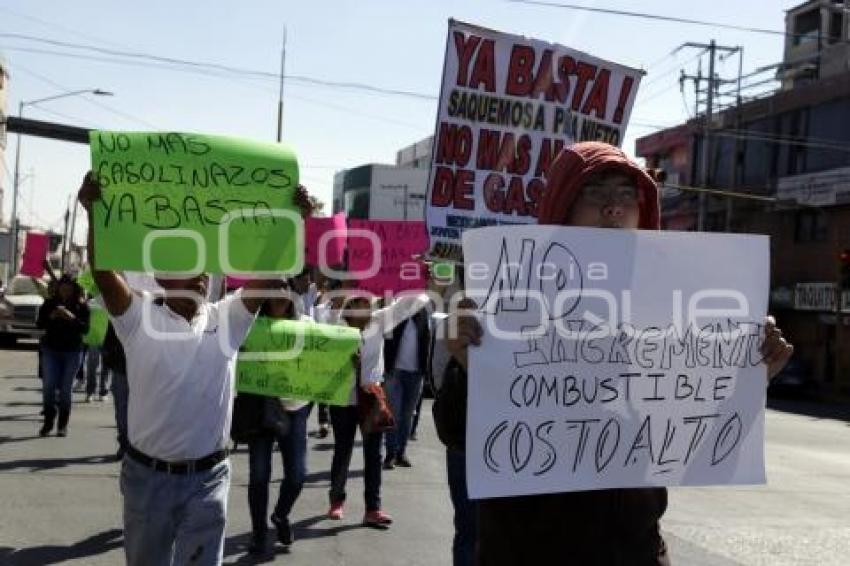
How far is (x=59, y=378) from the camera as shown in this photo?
11078 mm

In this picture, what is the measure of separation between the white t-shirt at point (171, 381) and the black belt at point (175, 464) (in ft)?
0.07

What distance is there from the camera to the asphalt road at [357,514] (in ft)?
21.7

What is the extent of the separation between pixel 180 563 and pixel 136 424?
60cm

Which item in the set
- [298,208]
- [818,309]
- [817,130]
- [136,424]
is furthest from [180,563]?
[817,130]

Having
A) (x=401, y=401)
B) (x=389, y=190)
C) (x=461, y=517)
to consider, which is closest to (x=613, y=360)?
(x=461, y=517)

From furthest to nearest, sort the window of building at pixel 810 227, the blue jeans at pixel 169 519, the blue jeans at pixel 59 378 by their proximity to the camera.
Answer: the window of building at pixel 810 227 < the blue jeans at pixel 59 378 < the blue jeans at pixel 169 519

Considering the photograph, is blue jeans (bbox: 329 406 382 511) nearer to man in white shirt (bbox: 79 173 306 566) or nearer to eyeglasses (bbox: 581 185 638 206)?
man in white shirt (bbox: 79 173 306 566)

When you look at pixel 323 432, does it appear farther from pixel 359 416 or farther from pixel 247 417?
pixel 247 417

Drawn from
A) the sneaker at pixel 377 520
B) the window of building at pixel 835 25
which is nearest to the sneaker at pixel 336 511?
the sneaker at pixel 377 520

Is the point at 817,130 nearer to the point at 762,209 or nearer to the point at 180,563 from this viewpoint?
the point at 762,209

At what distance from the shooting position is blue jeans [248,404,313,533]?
651 cm

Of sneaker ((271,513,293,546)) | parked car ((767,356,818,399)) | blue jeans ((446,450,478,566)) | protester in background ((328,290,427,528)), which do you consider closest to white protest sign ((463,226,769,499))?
blue jeans ((446,450,478,566))

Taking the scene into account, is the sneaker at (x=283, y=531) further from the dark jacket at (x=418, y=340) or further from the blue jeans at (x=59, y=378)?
the blue jeans at (x=59, y=378)

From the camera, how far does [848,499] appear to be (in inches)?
386
